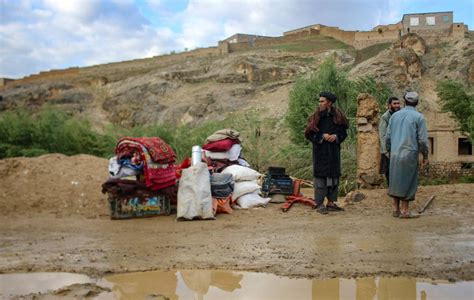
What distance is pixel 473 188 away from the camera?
7.96 meters

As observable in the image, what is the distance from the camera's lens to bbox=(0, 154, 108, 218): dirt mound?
357 inches

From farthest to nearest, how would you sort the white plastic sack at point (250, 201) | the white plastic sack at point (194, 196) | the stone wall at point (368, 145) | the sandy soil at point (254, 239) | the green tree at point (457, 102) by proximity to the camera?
1. the green tree at point (457, 102)
2. the stone wall at point (368, 145)
3. the white plastic sack at point (250, 201)
4. the white plastic sack at point (194, 196)
5. the sandy soil at point (254, 239)

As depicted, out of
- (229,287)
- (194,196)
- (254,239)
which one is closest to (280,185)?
(194,196)

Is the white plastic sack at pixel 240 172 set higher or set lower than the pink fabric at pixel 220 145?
lower

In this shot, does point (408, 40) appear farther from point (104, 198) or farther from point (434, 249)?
point (434, 249)

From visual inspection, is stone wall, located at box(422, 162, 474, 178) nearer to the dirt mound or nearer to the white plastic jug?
the dirt mound

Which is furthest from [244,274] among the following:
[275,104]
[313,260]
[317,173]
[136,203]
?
[275,104]

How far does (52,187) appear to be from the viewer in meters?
9.72

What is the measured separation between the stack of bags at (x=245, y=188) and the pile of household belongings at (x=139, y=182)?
3.24 ft

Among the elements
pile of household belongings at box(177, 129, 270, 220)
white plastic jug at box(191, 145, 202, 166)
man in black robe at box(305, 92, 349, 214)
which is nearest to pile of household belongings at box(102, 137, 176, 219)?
white plastic jug at box(191, 145, 202, 166)

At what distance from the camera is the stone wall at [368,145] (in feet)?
28.6

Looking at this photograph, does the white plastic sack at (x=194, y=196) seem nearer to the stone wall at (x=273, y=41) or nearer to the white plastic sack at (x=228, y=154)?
the white plastic sack at (x=228, y=154)

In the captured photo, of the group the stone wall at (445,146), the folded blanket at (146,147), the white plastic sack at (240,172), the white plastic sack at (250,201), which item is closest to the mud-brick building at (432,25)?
the stone wall at (445,146)

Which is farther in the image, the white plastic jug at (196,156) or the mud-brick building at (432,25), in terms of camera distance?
the mud-brick building at (432,25)
